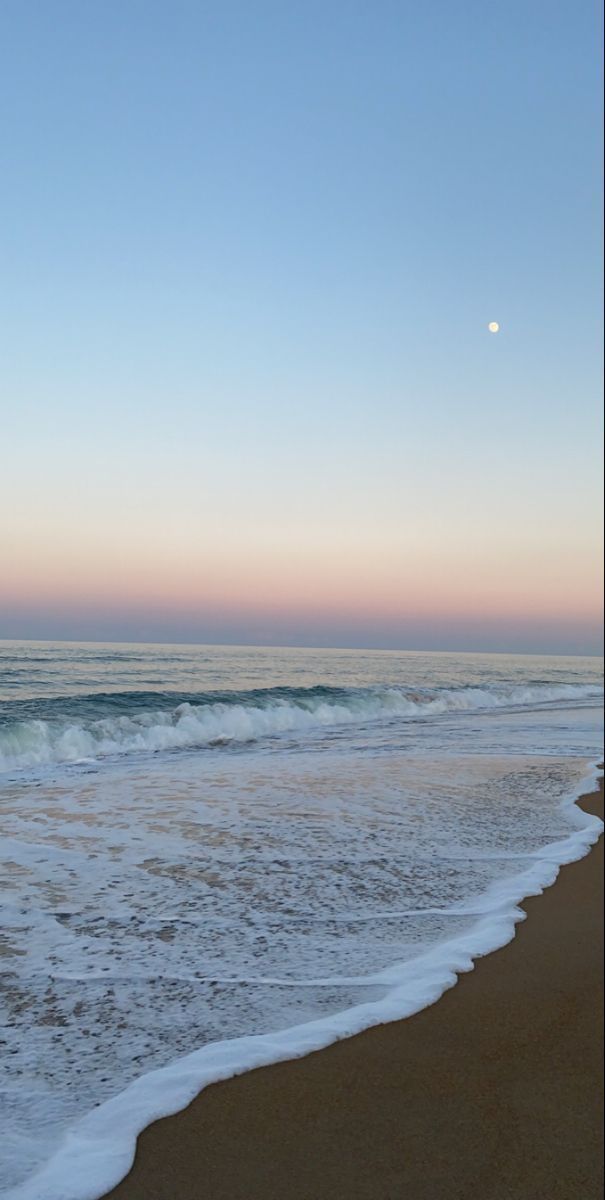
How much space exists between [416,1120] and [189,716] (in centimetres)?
1338

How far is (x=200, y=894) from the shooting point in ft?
17.2

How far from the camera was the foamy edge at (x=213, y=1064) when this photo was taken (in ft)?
7.93

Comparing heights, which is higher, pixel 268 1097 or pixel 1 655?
pixel 1 655

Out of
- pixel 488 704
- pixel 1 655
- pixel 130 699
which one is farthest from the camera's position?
pixel 488 704

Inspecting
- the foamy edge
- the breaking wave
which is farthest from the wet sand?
the breaking wave

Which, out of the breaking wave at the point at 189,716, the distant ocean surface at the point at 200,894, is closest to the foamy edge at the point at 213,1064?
the distant ocean surface at the point at 200,894

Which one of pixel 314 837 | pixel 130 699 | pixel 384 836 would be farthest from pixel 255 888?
pixel 130 699

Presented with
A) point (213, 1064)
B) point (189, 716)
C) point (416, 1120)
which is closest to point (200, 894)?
point (213, 1064)

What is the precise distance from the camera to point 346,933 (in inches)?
181

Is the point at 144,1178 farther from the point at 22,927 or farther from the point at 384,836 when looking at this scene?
the point at 384,836

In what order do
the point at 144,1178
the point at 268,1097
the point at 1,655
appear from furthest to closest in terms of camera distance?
the point at 1,655, the point at 268,1097, the point at 144,1178

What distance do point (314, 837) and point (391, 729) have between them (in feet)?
39.6

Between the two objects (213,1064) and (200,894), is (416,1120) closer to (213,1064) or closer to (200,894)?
(213,1064)

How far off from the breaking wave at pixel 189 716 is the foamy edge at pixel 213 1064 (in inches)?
161
